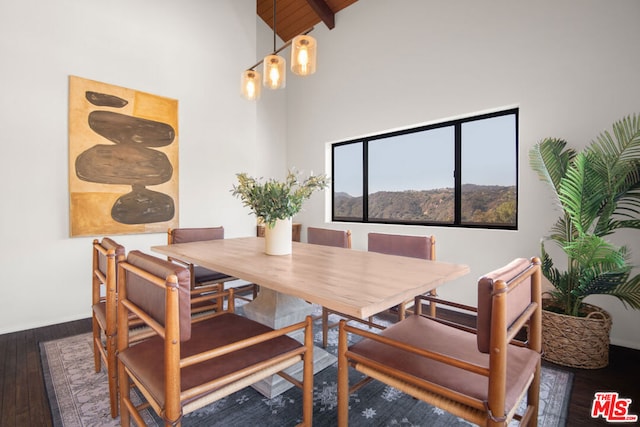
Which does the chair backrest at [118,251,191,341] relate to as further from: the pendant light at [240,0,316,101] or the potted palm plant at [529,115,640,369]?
the potted palm plant at [529,115,640,369]

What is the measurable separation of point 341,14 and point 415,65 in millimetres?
1519

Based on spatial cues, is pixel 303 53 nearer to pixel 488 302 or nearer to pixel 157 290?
pixel 157 290

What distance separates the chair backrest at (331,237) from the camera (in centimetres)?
237

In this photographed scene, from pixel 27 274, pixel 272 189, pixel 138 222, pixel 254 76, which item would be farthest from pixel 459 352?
pixel 27 274

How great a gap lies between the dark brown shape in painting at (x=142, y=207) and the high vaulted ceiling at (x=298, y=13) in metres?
3.02

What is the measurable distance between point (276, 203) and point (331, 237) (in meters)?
0.85

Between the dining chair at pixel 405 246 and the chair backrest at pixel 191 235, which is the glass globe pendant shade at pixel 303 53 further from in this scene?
the chair backrest at pixel 191 235

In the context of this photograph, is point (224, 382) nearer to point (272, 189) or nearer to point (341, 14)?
point (272, 189)

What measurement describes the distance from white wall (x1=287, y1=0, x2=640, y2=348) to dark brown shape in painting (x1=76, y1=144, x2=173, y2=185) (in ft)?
7.19

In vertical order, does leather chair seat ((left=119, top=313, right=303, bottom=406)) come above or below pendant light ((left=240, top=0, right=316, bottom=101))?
below

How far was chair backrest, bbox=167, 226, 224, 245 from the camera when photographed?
2.48 m

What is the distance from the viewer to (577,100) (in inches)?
94.0

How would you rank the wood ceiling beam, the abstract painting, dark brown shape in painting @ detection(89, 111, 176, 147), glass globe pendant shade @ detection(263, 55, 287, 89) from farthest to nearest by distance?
the wood ceiling beam
dark brown shape in painting @ detection(89, 111, 176, 147)
the abstract painting
glass globe pendant shade @ detection(263, 55, 287, 89)

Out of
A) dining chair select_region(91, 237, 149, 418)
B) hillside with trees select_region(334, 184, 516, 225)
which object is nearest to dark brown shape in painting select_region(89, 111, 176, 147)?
dining chair select_region(91, 237, 149, 418)
